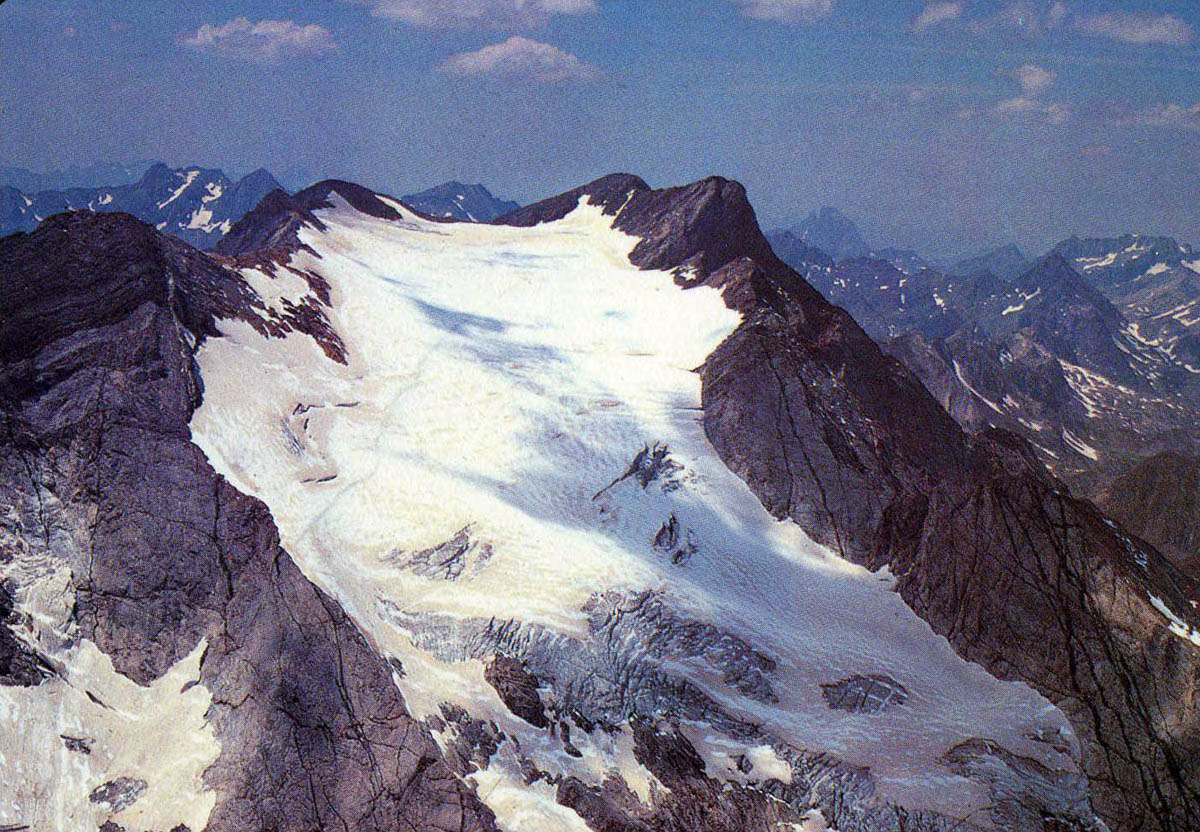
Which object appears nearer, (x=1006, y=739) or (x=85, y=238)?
(x=1006, y=739)

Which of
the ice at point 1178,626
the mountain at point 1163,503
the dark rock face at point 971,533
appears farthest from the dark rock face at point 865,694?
the mountain at point 1163,503

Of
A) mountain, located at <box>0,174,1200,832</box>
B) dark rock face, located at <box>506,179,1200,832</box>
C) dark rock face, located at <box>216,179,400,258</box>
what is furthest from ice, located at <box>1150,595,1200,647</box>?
dark rock face, located at <box>216,179,400,258</box>

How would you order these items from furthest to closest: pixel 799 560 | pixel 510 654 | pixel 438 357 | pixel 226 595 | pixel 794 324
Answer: pixel 794 324
pixel 438 357
pixel 799 560
pixel 510 654
pixel 226 595

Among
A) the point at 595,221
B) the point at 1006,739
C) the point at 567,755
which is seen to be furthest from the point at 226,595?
the point at 595,221

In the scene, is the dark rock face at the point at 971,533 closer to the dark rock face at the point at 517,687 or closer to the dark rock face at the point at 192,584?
the dark rock face at the point at 517,687

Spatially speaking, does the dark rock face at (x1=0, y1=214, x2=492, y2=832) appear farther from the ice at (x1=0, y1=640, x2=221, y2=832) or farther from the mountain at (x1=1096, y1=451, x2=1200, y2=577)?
the mountain at (x1=1096, y1=451, x2=1200, y2=577)

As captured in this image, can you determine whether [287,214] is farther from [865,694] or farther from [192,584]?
[865,694]

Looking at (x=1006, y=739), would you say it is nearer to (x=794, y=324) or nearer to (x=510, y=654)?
(x=510, y=654)
